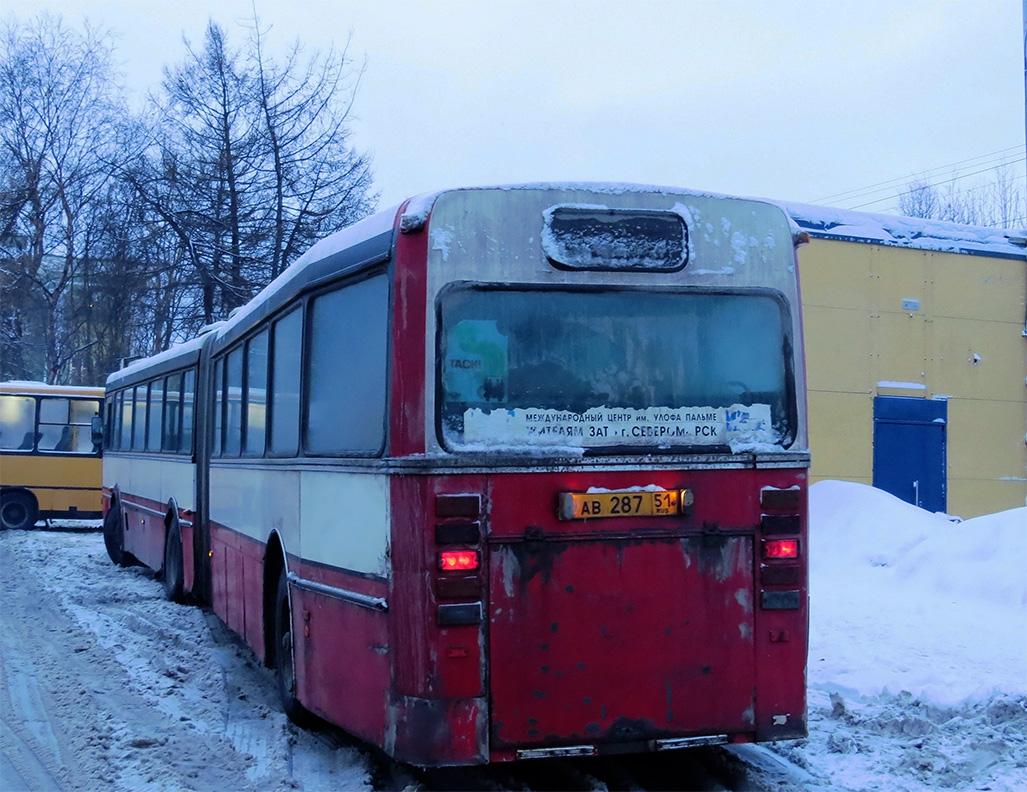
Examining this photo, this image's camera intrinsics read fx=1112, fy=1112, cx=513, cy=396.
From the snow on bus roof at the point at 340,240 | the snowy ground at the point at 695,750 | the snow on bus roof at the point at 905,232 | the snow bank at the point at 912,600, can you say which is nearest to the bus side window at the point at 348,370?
the snow on bus roof at the point at 340,240

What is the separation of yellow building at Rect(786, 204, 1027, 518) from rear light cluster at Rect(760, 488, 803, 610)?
1143 centimetres

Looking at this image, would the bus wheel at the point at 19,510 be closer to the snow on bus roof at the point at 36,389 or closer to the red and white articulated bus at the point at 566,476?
the snow on bus roof at the point at 36,389

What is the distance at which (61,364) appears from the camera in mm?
39438

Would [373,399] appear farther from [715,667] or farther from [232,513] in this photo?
[232,513]

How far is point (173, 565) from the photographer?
40.9 feet

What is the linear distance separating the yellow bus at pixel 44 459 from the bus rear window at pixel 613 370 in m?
19.7

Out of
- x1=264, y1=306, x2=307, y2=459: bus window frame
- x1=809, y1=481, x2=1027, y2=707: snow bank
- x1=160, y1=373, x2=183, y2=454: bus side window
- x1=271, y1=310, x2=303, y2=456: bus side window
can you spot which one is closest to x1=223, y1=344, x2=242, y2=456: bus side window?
x1=264, y1=306, x2=307, y2=459: bus window frame

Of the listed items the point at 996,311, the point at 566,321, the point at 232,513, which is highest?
the point at 996,311

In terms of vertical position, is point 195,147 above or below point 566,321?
above

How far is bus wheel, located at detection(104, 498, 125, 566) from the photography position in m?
16.4

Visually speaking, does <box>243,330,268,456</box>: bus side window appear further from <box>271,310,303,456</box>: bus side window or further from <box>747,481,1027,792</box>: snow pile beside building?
<box>747,481,1027,792</box>: snow pile beside building

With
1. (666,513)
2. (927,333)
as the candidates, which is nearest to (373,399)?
(666,513)

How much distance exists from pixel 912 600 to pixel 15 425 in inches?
744

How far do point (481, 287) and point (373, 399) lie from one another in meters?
0.77
